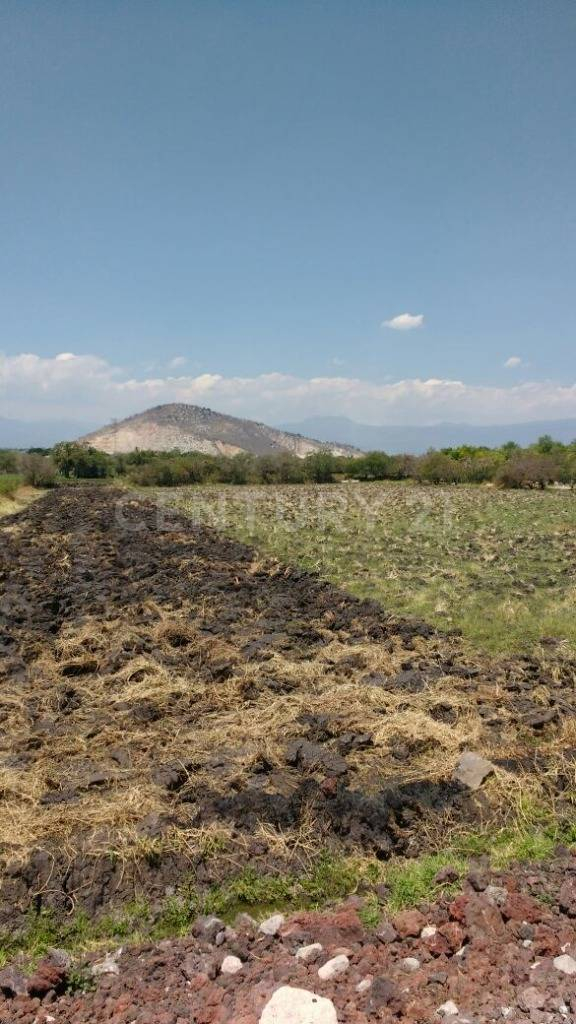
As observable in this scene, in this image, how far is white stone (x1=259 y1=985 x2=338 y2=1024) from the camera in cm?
288

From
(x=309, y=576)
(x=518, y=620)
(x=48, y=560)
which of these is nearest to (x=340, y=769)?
(x=518, y=620)

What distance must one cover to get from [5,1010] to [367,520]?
63.4 feet

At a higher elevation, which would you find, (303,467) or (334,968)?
(303,467)

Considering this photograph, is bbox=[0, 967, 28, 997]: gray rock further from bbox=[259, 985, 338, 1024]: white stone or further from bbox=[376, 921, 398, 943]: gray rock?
bbox=[376, 921, 398, 943]: gray rock

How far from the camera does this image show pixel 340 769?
526 cm

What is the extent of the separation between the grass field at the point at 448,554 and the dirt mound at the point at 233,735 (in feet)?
3.37

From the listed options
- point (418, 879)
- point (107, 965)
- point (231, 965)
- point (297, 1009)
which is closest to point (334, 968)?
point (297, 1009)

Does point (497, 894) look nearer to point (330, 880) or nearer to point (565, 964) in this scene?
point (565, 964)

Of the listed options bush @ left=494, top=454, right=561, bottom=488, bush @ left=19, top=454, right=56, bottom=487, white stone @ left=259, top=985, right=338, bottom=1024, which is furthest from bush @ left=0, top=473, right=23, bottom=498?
white stone @ left=259, top=985, right=338, bottom=1024

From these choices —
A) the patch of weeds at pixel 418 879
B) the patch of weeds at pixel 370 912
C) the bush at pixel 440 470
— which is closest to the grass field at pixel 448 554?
→ the patch of weeds at pixel 418 879

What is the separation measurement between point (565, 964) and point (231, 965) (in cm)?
171

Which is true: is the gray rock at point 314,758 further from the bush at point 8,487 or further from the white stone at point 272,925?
the bush at point 8,487

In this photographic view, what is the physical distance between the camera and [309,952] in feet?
11.3

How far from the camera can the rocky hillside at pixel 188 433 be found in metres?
137
